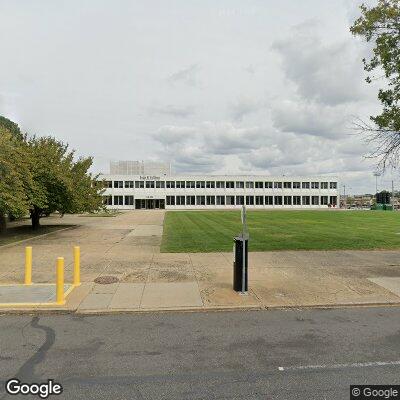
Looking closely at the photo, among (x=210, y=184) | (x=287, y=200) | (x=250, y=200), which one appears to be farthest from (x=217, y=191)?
(x=287, y=200)

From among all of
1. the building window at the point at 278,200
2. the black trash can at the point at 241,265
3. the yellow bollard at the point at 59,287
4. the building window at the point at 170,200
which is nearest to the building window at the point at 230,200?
the building window at the point at 278,200

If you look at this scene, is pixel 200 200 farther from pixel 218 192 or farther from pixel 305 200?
pixel 305 200

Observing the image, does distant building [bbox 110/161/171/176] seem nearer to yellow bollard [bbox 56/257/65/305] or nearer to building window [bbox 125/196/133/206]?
building window [bbox 125/196/133/206]

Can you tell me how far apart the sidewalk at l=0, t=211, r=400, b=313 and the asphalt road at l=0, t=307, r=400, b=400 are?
675mm

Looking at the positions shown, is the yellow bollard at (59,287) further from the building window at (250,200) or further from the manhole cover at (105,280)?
the building window at (250,200)

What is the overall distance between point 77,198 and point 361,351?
2107cm

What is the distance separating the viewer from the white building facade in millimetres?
83312

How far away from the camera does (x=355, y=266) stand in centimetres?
1151

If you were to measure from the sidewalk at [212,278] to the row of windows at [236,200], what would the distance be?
68.4 metres

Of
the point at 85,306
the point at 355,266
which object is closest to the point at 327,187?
the point at 355,266

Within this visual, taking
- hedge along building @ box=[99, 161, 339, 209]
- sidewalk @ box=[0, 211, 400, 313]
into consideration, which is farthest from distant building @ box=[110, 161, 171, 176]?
sidewalk @ box=[0, 211, 400, 313]

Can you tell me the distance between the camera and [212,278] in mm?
9844

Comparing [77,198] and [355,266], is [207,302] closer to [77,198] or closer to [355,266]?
[355,266]

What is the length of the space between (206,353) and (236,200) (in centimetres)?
8064
